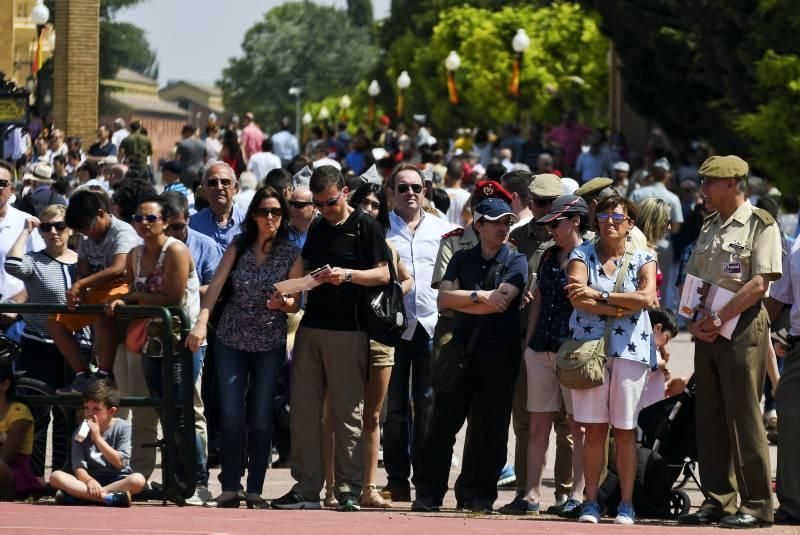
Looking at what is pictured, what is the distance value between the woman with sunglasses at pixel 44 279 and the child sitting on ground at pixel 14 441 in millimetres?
692

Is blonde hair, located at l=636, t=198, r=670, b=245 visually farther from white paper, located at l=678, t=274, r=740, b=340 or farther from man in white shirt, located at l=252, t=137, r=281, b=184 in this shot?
man in white shirt, located at l=252, t=137, r=281, b=184

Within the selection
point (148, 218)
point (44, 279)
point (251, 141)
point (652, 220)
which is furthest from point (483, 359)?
point (251, 141)

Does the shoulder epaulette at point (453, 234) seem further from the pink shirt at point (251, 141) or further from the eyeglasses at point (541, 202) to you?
the pink shirt at point (251, 141)

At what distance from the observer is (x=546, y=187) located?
11906 millimetres

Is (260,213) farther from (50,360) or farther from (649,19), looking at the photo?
(649,19)

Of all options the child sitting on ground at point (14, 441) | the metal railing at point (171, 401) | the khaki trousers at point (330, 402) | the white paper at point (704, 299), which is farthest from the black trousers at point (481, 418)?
the child sitting on ground at point (14, 441)

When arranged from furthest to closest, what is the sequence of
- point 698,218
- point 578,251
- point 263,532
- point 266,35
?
1. point 266,35
2. point 698,218
3. point 578,251
4. point 263,532

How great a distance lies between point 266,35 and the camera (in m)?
162

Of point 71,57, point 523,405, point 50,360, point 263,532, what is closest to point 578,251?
point 523,405

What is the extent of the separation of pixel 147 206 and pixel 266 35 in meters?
152

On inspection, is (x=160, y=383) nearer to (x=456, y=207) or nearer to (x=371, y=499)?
(x=371, y=499)

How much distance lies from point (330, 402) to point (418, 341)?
112cm

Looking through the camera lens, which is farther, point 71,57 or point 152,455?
point 71,57

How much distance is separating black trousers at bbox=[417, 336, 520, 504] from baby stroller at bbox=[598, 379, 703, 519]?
2.40 feet
